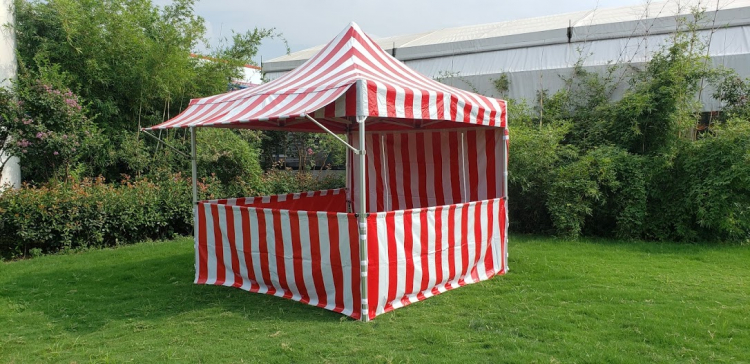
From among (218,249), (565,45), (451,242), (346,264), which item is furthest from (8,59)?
(565,45)

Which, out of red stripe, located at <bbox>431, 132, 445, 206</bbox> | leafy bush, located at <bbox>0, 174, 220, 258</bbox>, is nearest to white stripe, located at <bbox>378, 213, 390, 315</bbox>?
red stripe, located at <bbox>431, 132, 445, 206</bbox>

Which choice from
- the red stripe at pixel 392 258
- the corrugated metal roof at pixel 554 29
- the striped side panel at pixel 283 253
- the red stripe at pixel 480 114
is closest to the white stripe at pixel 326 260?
the striped side panel at pixel 283 253

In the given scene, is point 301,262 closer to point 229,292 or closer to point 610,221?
point 229,292

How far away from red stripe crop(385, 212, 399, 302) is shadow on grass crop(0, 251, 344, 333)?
1.61ft

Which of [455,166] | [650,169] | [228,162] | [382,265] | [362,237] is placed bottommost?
[382,265]

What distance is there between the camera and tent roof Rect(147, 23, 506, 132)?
4.30 metres

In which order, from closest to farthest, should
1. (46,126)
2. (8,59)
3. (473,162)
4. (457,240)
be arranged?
(457,240) < (473,162) < (46,126) < (8,59)

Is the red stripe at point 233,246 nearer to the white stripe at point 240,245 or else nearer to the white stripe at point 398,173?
the white stripe at point 240,245

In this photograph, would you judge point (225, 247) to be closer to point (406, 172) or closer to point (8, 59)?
point (406, 172)

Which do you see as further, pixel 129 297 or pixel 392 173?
pixel 392 173

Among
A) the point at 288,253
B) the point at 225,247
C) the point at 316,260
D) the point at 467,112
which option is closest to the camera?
the point at 316,260

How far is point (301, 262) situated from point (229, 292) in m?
0.98

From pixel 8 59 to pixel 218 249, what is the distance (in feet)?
21.2

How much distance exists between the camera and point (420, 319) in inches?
171
